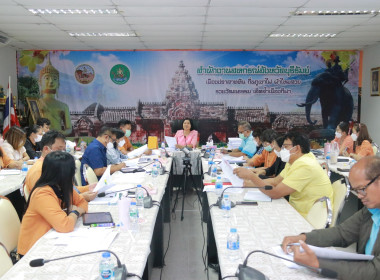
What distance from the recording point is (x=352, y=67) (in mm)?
8547

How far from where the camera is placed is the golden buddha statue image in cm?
841

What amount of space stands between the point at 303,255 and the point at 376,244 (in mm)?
359

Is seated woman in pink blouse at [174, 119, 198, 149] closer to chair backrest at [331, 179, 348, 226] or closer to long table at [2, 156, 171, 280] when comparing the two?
chair backrest at [331, 179, 348, 226]

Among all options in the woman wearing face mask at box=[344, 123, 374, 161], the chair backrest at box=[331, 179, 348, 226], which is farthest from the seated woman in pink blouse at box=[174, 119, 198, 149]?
the chair backrest at box=[331, 179, 348, 226]

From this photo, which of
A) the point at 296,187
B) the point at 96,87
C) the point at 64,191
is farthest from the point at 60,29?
the point at 296,187

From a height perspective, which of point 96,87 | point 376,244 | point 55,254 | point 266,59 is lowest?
point 55,254

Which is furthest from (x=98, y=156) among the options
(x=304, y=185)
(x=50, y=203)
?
(x=304, y=185)

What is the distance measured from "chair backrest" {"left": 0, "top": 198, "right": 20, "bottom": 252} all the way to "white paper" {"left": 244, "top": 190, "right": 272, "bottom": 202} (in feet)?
5.90

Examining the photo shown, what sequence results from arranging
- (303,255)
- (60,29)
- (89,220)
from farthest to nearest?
(60,29) < (89,220) < (303,255)

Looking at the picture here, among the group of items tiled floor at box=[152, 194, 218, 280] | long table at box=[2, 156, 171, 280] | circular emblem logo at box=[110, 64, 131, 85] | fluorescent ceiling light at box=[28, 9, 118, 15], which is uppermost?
fluorescent ceiling light at box=[28, 9, 118, 15]

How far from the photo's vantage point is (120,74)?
27.8ft

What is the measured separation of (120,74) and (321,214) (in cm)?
689

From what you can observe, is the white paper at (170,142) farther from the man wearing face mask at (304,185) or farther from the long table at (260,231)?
the man wearing face mask at (304,185)

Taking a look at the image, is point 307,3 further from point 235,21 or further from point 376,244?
point 376,244
